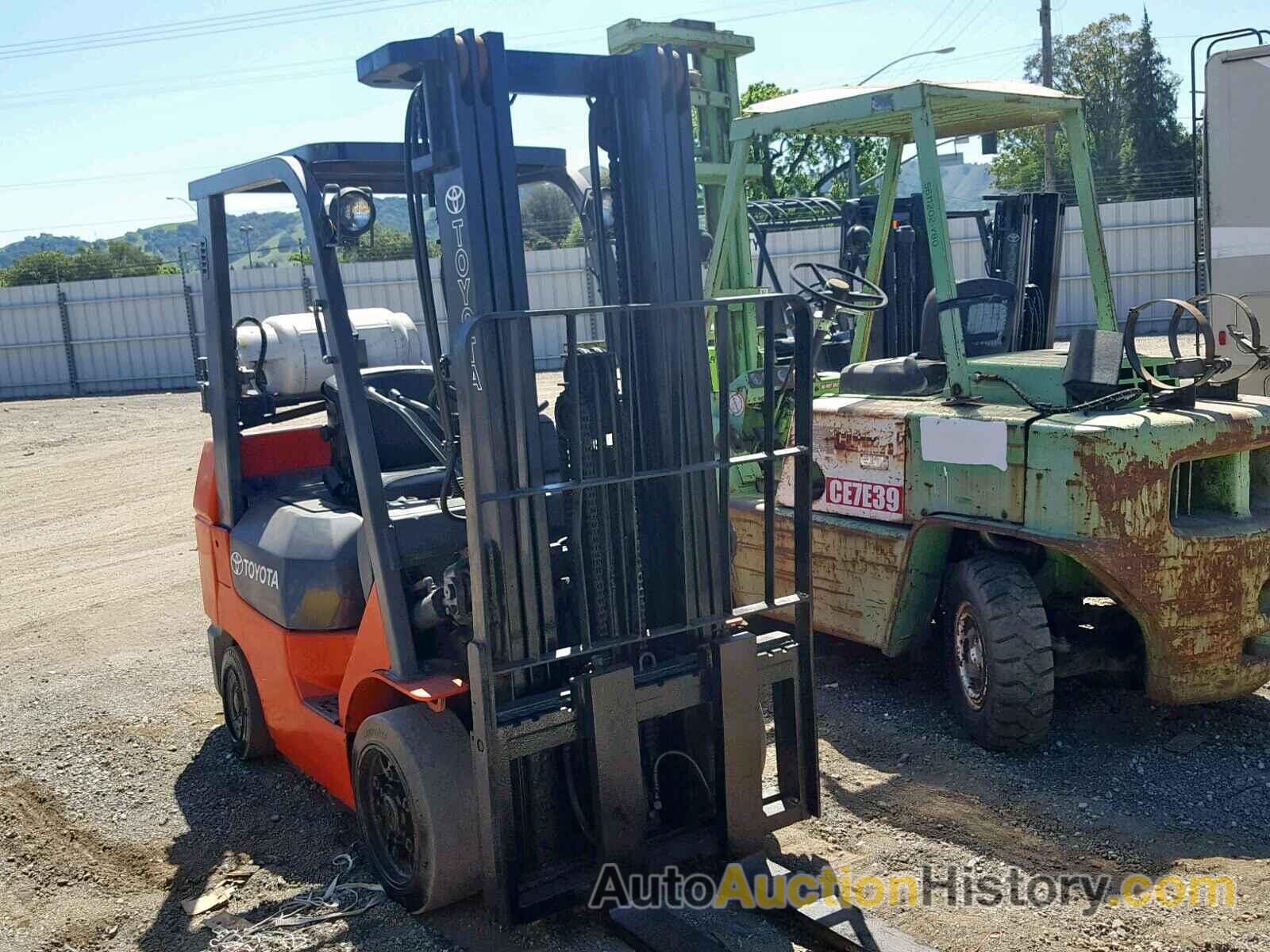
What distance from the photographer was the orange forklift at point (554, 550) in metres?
3.45

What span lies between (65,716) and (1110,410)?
16.6 feet

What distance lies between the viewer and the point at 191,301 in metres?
27.8

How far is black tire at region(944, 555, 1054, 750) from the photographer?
4.86m

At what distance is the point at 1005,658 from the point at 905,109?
244 cm

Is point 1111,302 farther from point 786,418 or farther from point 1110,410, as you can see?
point 786,418

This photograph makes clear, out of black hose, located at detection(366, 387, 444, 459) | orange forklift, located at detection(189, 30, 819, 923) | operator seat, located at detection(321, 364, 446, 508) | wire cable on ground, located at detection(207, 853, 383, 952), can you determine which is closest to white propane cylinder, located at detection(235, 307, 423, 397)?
operator seat, located at detection(321, 364, 446, 508)

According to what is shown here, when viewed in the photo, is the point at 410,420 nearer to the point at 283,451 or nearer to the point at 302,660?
the point at 302,660

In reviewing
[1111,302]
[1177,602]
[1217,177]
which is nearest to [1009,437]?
[1177,602]

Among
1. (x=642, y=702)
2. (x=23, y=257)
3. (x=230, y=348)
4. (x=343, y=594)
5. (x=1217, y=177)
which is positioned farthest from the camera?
(x=23, y=257)

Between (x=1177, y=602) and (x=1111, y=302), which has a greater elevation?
(x=1111, y=302)

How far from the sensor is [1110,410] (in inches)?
194

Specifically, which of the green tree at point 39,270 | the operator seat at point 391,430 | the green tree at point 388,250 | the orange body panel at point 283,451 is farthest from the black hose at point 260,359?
the green tree at point 39,270

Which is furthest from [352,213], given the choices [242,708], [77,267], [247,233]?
[77,267]

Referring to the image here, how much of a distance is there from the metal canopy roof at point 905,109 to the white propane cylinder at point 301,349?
2.11 meters
